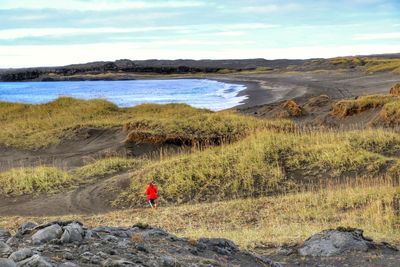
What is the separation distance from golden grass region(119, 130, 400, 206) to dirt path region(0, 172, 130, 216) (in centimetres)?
59

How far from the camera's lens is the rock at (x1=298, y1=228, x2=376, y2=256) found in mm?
7391

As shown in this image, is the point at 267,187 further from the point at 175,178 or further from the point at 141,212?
the point at 141,212

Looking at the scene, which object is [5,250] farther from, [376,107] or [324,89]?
[324,89]

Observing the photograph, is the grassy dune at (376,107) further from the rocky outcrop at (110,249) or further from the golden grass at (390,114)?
the rocky outcrop at (110,249)

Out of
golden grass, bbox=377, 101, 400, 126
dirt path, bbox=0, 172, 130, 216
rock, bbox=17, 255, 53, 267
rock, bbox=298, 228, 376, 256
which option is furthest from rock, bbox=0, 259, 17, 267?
golden grass, bbox=377, 101, 400, 126

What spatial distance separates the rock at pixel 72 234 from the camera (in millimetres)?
5738

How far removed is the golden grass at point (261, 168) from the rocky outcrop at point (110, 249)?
6824 millimetres

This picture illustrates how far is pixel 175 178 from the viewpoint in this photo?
14578 mm

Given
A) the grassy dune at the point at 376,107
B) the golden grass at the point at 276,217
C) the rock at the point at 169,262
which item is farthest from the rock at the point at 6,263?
the grassy dune at the point at 376,107

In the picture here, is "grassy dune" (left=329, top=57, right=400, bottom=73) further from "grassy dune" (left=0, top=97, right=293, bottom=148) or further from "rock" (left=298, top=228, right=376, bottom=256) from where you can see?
"rock" (left=298, top=228, right=376, bottom=256)

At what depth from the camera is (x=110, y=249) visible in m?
5.69

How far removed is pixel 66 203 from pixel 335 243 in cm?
815

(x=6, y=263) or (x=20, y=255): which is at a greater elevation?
(x=6, y=263)

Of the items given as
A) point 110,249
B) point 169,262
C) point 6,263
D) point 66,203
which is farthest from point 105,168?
point 6,263
